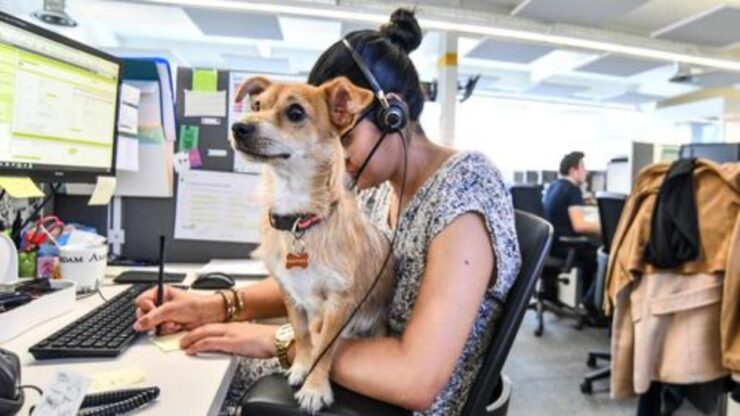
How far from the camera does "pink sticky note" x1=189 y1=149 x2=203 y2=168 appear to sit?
1.57m

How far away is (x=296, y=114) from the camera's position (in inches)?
34.4

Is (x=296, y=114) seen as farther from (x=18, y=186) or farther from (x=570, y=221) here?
(x=570, y=221)

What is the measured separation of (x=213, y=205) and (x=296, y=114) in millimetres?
816

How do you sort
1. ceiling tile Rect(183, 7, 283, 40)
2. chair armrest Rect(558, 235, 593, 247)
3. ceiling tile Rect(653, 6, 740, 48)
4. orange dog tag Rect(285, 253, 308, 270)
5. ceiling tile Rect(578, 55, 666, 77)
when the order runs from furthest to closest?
1. ceiling tile Rect(578, 55, 666, 77)
2. ceiling tile Rect(183, 7, 283, 40)
3. ceiling tile Rect(653, 6, 740, 48)
4. chair armrest Rect(558, 235, 593, 247)
5. orange dog tag Rect(285, 253, 308, 270)

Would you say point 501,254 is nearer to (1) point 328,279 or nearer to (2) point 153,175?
(1) point 328,279

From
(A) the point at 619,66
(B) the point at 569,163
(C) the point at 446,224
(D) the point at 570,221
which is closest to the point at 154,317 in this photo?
(C) the point at 446,224

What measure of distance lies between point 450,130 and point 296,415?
16.0 feet

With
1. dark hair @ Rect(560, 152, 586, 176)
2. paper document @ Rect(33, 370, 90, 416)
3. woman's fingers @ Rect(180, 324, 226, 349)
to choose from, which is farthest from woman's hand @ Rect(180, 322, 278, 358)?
dark hair @ Rect(560, 152, 586, 176)

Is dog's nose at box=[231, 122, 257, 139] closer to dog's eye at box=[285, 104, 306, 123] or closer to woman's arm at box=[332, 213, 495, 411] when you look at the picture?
dog's eye at box=[285, 104, 306, 123]

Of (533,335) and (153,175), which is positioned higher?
(153,175)

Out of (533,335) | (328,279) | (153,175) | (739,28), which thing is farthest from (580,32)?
(328,279)

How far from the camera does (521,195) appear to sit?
3650mm

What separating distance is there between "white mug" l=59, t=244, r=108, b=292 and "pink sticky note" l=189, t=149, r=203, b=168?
1.57 ft

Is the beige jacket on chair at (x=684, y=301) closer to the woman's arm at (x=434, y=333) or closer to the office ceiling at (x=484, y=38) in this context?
the woman's arm at (x=434, y=333)
